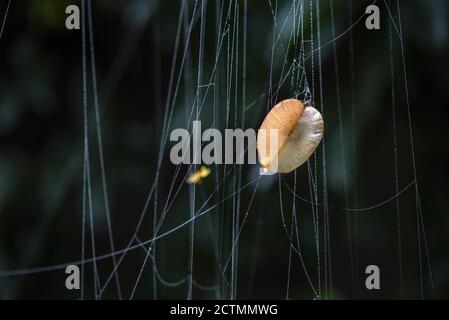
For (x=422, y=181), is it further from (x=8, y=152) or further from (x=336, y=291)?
(x=8, y=152)

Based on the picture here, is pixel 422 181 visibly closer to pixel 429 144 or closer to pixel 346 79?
pixel 429 144

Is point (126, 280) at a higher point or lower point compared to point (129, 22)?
lower

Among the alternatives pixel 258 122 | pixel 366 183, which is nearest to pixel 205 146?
pixel 258 122

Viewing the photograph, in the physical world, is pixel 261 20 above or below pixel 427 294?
above

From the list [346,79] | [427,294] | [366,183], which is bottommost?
[427,294]
